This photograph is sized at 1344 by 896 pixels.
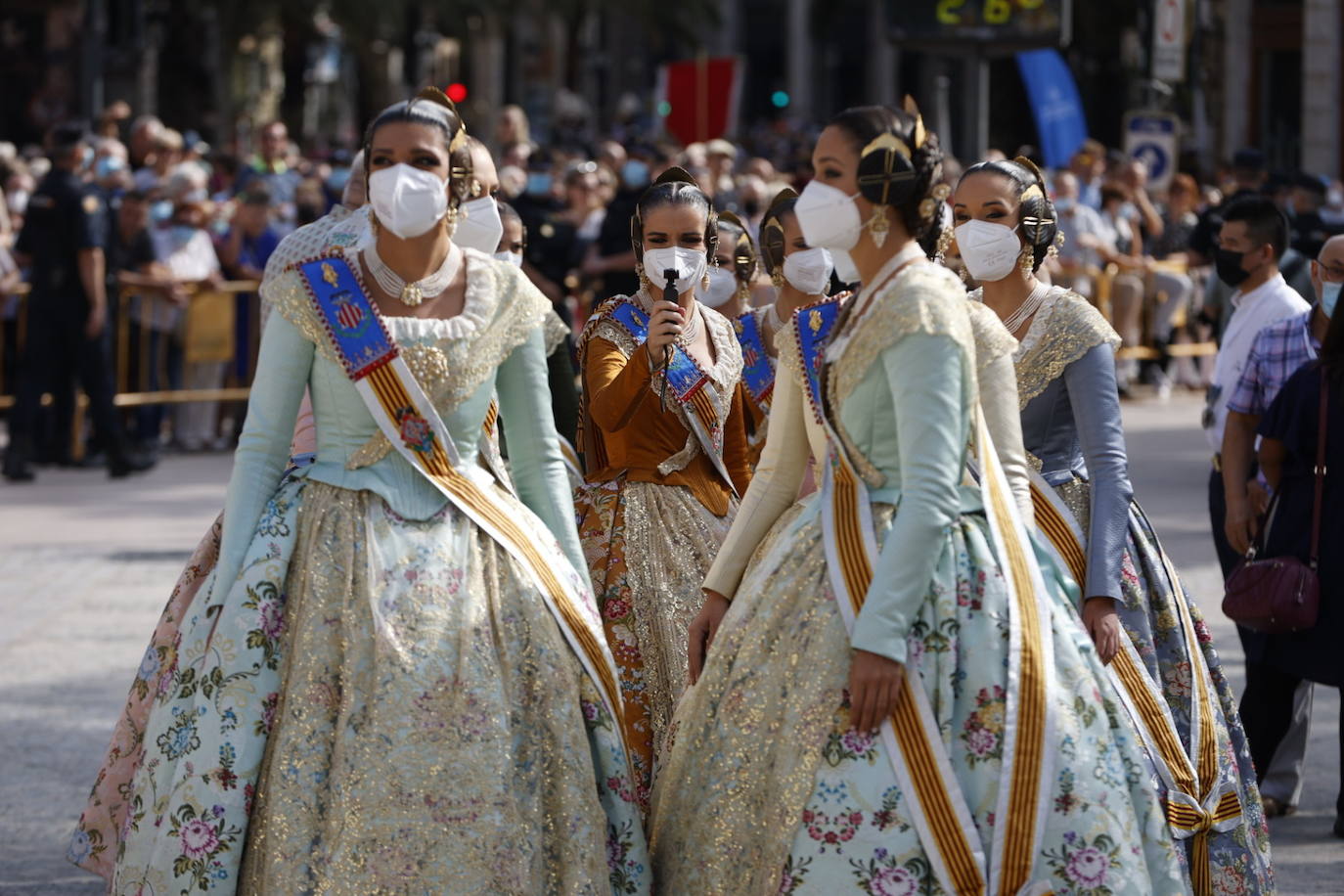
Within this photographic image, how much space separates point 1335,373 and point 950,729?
8.64ft

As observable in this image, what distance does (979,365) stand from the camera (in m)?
4.62

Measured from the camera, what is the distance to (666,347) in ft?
19.0

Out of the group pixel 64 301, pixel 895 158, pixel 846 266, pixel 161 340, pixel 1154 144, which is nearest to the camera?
pixel 895 158

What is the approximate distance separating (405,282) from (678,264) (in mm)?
1303

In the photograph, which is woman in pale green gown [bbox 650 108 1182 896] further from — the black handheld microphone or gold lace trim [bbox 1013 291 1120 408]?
the black handheld microphone

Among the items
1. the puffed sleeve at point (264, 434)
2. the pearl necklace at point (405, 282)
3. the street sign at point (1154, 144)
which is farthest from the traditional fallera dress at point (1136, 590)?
the street sign at point (1154, 144)

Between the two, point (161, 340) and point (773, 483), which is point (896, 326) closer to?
point (773, 483)

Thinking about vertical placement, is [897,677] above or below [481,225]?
below

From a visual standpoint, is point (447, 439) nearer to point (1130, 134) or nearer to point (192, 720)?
point (192, 720)

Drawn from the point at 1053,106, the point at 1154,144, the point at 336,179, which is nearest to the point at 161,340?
the point at 336,179

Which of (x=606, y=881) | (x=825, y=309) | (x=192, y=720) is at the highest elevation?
(x=825, y=309)

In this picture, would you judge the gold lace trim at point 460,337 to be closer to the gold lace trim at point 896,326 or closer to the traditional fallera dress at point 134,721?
the traditional fallera dress at point 134,721

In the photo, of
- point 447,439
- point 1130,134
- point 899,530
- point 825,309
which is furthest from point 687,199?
point 1130,134

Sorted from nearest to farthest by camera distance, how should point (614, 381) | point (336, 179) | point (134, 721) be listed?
point (134, 721)
point (614, 381)
point (336, 179)
